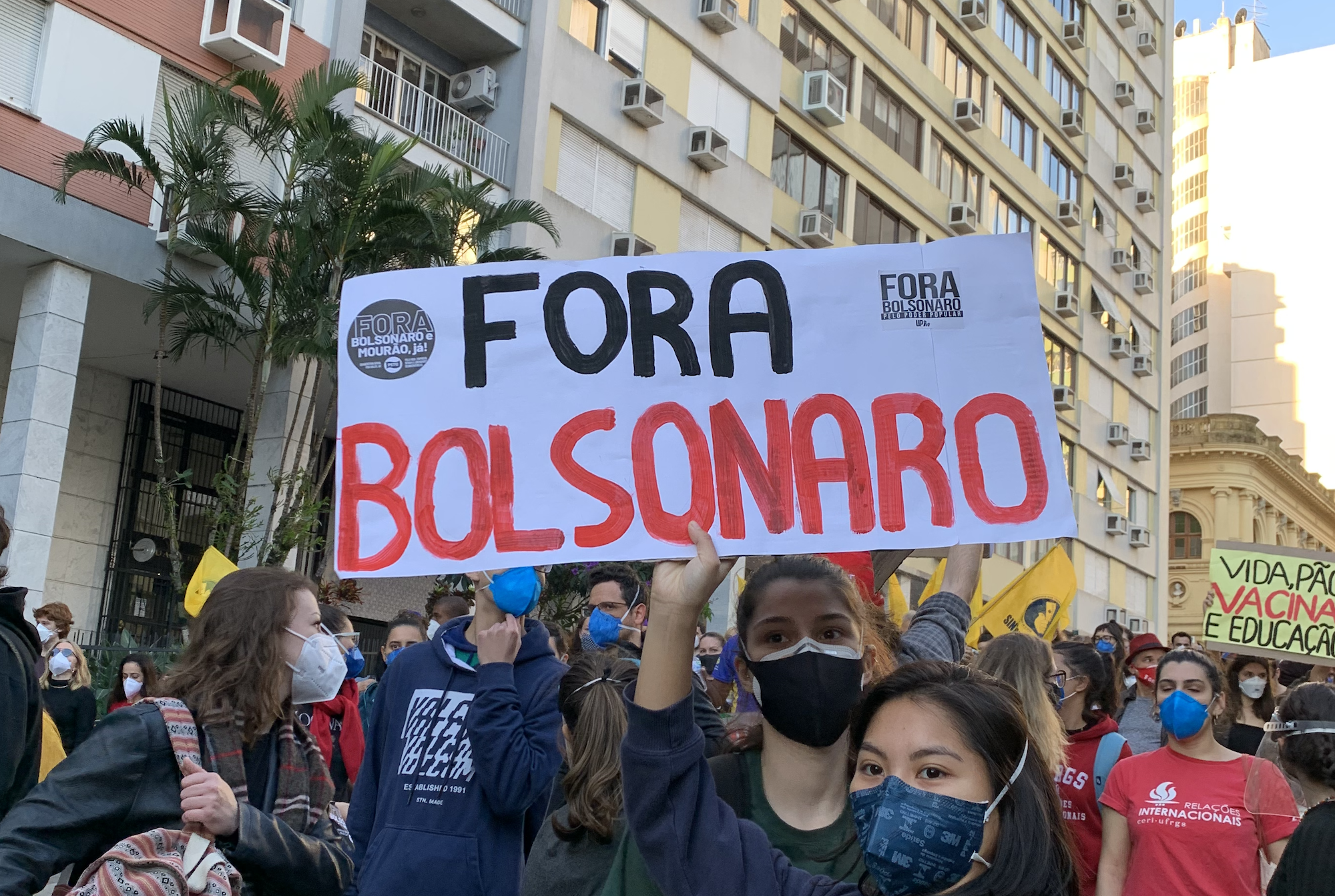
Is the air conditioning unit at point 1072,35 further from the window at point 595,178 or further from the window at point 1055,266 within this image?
the window at point 595,178

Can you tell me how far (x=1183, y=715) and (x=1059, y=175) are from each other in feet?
112

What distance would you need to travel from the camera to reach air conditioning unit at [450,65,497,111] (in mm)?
19812

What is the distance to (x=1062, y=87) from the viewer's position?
125 ft

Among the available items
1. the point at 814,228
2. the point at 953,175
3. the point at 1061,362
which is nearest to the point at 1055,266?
the point at 1061,362

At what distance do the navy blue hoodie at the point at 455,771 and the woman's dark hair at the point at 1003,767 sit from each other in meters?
1.91

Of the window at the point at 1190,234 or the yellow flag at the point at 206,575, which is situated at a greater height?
the window at the point at 1190,234

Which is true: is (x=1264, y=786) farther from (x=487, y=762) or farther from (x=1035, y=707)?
(x=487, y=762)

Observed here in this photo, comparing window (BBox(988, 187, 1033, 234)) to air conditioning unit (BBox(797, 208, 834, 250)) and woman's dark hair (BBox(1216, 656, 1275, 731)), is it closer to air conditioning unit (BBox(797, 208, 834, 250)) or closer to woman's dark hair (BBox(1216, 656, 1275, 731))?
air conditioning unit (BBox(797, 208, 834, 250))

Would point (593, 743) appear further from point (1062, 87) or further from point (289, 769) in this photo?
point (1062, 87)

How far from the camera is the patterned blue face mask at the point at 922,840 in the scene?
2.45 m

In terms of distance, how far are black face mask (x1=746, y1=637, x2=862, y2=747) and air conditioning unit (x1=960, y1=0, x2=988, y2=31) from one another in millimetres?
31563

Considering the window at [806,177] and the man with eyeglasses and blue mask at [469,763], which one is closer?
the man with eyeglasses and blue mask at [469,763]

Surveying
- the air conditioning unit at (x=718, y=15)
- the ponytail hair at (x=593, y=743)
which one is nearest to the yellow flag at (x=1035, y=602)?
the ponytail hair at (x=593, y=743)

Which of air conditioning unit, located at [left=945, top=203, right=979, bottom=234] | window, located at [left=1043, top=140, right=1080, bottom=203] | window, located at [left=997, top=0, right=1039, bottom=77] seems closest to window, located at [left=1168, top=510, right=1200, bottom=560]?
window, located at [left=1043, top=140, right=1080, bottom=203]
